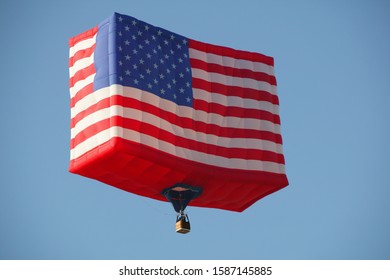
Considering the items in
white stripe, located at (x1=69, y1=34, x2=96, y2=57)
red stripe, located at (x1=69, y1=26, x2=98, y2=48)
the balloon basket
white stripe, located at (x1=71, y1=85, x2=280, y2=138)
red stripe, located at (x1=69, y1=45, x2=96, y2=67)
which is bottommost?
the balloon basket

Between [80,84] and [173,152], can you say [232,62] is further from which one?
[80,84]

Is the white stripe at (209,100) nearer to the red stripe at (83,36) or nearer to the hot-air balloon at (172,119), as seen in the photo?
the hot-air balloon at (172,119)

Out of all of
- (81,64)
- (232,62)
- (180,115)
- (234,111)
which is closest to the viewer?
(180,115)

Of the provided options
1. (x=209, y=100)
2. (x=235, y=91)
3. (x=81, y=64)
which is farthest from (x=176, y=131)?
(x=81, y=64)

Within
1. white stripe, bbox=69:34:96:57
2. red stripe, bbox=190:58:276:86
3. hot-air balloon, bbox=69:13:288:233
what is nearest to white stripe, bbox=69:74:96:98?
hot-air balloon, bbox=69:13:288:233

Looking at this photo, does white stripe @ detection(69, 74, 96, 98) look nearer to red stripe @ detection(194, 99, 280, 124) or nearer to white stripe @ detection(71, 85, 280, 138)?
white stripe @ detection(71, 85, 280, 138)
